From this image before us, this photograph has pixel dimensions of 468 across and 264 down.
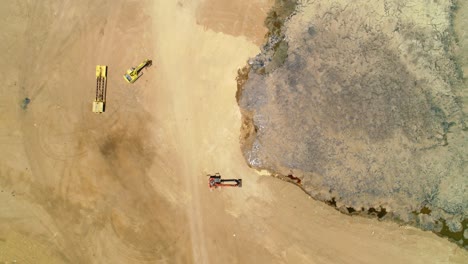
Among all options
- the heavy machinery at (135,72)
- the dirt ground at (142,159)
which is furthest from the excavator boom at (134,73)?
the dirt ground at (142,159)

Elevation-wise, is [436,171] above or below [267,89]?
below

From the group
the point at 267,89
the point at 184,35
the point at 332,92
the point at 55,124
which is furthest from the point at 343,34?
the point at 55,124

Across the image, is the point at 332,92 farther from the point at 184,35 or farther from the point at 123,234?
the point at 123,234

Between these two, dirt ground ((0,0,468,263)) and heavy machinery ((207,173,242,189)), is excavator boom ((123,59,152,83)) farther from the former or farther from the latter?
heavy machinery ((207,173,242,189))

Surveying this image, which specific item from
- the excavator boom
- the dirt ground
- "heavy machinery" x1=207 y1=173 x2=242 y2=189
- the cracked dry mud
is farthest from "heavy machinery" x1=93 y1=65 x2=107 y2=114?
the cracked dry mud

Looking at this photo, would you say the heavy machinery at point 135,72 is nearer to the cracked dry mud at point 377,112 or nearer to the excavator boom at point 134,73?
the excavator boom at point 134,73

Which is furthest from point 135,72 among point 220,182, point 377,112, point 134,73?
point 377,112

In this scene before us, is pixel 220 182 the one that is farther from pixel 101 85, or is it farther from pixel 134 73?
pixel 101 85

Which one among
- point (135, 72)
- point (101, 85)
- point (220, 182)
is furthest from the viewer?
point (101, 85)
